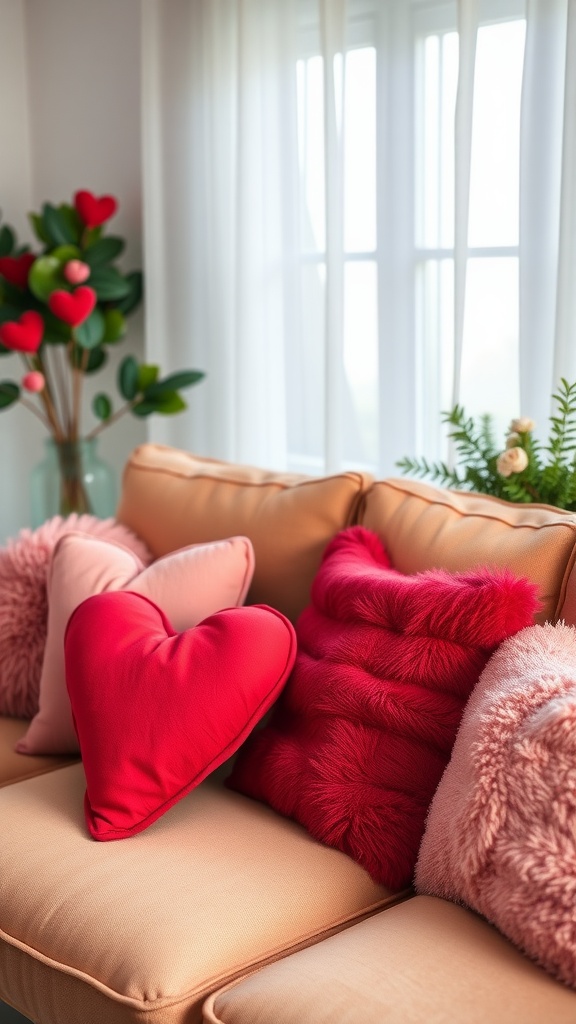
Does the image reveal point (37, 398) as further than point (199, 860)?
Yes

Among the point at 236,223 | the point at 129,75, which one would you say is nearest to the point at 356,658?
the point at 236,223

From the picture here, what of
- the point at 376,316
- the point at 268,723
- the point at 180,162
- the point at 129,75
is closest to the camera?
the point at 268,723

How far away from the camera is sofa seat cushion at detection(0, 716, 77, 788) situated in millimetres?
1706

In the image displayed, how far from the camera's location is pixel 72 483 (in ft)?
9.92

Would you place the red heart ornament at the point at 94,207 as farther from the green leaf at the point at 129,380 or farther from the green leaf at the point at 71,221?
the green leaf at the point at 129,380

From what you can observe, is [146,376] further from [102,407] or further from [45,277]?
[45,277]

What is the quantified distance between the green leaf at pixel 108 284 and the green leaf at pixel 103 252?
24 mm

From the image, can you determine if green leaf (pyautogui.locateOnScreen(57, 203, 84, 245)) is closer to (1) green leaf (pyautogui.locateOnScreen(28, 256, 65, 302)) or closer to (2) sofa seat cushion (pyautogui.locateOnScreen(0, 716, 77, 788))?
(1) green leaf (pyautogui.locateOnScreen(28, 256, 65, 302))

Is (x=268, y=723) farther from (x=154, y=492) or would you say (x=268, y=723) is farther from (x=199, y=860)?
(x=154, y=492)

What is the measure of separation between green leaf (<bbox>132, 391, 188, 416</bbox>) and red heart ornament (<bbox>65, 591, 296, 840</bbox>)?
4.58 ft

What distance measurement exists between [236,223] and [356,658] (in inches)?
62.0

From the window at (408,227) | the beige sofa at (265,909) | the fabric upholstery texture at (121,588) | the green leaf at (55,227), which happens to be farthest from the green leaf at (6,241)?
the beige sofa at (265,909)

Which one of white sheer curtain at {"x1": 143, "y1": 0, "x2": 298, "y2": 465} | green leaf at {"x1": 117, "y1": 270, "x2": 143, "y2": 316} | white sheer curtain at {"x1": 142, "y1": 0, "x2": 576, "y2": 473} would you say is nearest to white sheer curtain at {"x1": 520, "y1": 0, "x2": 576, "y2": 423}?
white sheer curtain at {"x1": 142, "y1": 0, "x2": 576, "y2": 473}

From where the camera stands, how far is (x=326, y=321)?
2.56 meters
